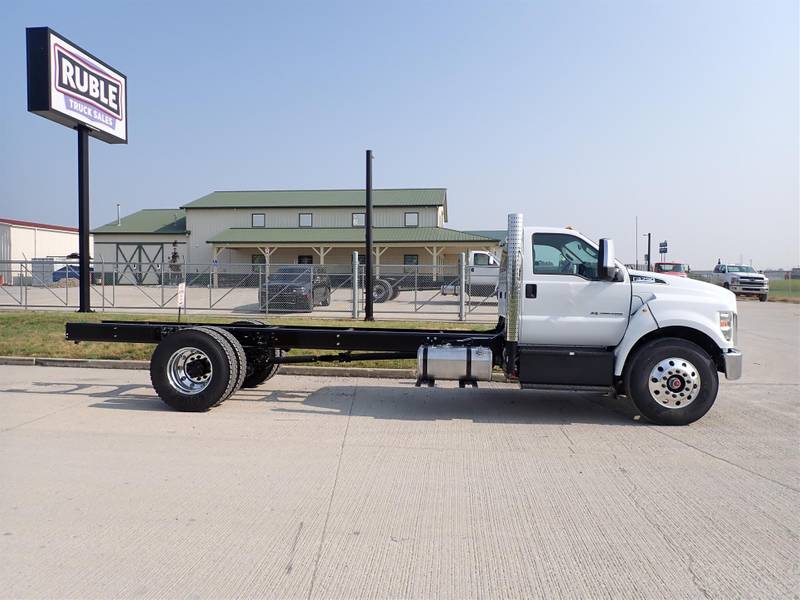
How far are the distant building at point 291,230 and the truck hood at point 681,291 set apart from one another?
33823 mm

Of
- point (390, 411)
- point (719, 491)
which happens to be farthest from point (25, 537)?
point (719, 491)

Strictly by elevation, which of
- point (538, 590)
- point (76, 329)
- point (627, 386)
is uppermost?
point (76, 329)

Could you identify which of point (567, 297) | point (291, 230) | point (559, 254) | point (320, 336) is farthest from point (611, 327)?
point (291, 230)

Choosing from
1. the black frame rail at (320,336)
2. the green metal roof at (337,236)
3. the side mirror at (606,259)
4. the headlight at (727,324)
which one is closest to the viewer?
the side mirror at (606,259)

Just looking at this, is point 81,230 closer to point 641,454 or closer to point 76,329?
point 76,329

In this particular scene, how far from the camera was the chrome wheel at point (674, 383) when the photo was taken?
7.08 meters

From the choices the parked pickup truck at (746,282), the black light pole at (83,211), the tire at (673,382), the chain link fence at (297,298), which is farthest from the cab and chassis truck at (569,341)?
the parked pickup truck at (746,282)

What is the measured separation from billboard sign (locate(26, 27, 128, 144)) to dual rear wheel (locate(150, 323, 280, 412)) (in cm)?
1269

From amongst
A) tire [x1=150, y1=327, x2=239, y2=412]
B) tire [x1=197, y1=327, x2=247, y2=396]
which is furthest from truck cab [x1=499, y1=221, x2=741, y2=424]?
tire [x1=150, y1=327, x2=239, y2=412]

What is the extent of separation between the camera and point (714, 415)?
7961mm

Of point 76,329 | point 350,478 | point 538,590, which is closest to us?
point 538,590

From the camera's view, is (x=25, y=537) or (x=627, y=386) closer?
(x=25, y=537)

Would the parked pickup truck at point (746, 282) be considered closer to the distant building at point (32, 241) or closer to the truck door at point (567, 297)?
the truck door at point (567, 297)

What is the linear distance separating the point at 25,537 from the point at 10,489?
3.54 feet
